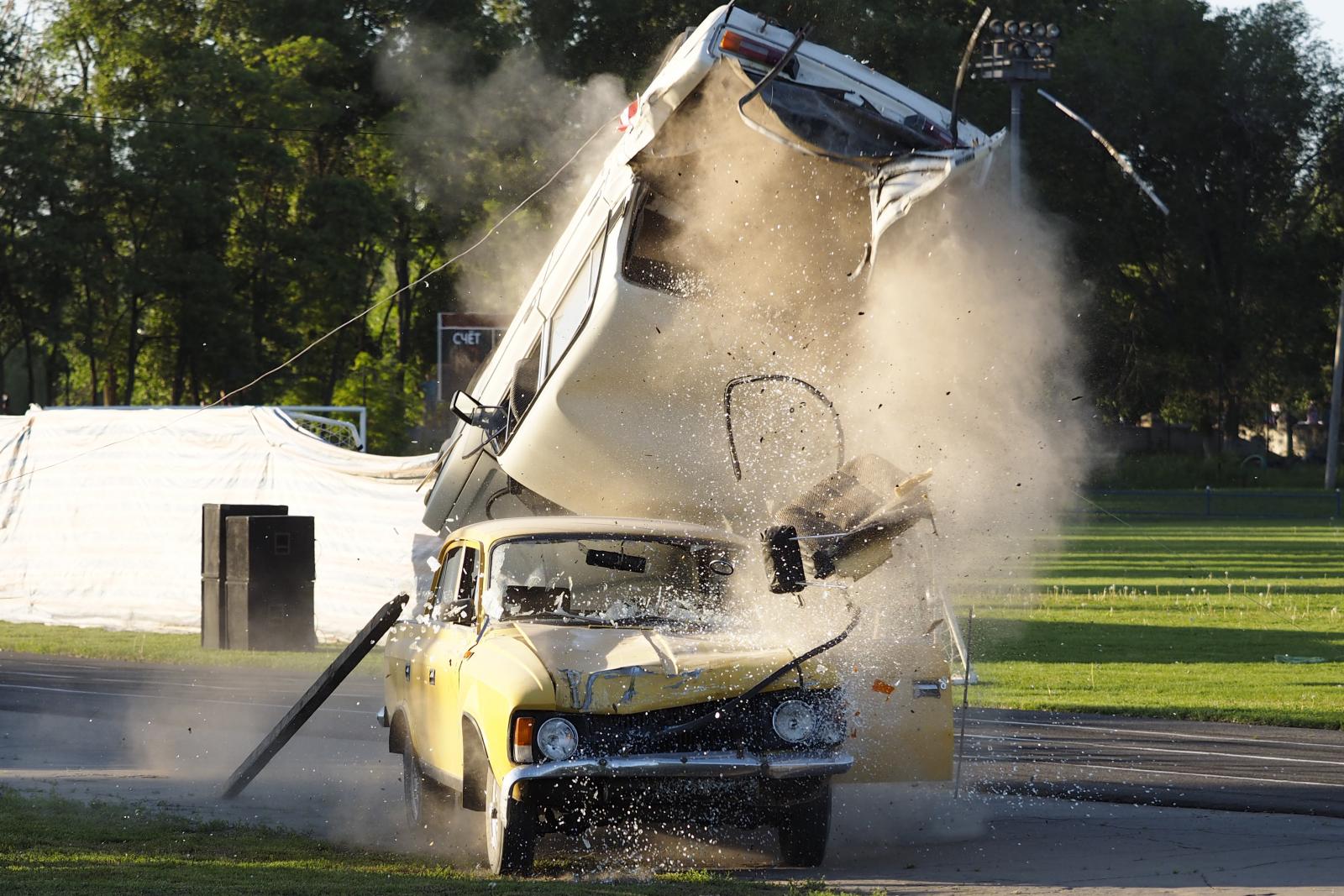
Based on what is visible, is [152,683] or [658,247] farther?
[152,683]

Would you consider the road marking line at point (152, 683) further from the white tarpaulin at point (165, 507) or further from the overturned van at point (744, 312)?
the overturned van at point (744, 312)

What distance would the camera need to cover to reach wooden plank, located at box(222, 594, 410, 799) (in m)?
10.9

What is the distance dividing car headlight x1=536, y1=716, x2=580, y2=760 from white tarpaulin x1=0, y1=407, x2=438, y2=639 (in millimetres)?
11700

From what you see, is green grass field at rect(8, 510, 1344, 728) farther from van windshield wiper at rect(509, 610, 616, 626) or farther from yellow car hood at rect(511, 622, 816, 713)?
yellow car hood at rect(511, 622, 816, 713)

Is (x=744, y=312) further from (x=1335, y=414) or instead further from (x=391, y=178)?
(x=1335, y=414)

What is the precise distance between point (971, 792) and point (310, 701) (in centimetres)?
390

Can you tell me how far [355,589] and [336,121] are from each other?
34.6 m

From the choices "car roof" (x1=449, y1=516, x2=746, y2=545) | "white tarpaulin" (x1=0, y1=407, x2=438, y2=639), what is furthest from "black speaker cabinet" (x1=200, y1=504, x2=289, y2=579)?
"car roof" (x1=449, y1=516, x2=746, y2=545)

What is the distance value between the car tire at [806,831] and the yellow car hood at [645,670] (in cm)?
64

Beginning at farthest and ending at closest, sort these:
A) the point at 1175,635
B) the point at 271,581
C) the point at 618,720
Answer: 1. the point at 1175,635
2. the point at 271,581
3. the point at 618,720

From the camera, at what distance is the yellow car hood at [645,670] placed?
7.95 m

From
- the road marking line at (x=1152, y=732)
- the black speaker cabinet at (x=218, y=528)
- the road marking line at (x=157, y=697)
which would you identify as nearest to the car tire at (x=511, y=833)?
the road marking line at (x=1152, y=732)

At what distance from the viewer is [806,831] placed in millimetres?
8414

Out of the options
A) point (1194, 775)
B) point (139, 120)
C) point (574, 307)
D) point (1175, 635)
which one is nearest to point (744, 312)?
point (574, 307)
